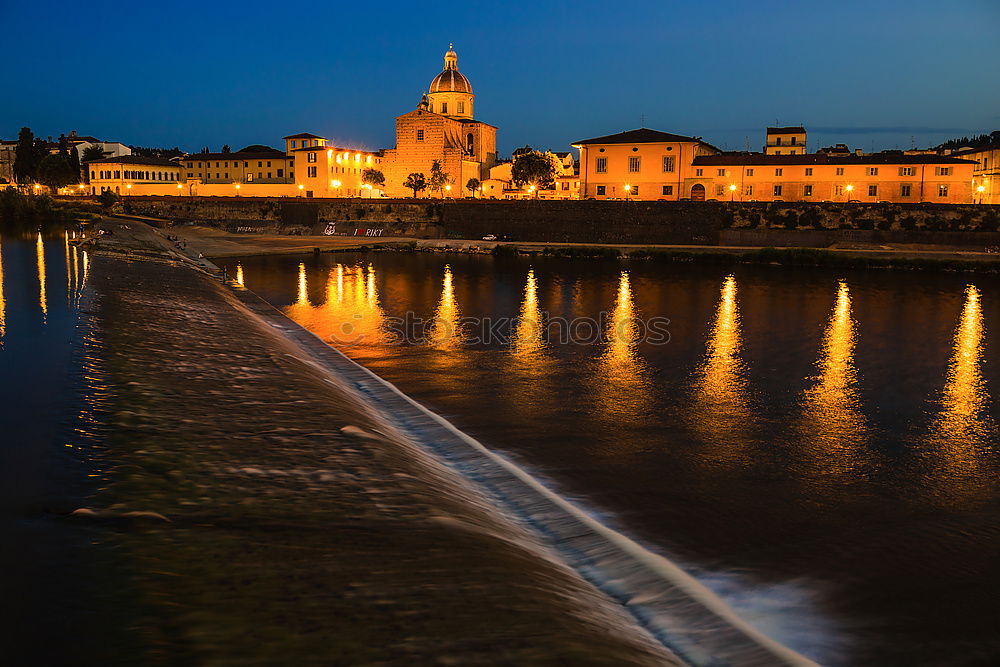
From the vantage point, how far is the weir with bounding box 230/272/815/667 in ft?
20.6

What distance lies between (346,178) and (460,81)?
60.5 ft

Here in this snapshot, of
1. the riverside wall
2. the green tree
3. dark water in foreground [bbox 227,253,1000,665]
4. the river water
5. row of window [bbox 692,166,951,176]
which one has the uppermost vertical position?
the green tree

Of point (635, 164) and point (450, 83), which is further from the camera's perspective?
point (450, 83)

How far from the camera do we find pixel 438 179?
85188 millimetres

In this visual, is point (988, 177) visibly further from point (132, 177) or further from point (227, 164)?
point (132, 177)

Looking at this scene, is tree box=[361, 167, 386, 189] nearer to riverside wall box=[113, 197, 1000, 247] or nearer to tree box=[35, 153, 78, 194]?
riverside wall box=[113, 197, 1000, 247]

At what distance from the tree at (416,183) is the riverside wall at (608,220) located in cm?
1554

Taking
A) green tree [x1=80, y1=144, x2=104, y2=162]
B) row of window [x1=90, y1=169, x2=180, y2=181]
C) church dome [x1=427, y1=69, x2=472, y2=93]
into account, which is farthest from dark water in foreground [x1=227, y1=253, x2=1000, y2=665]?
green tree [x1=80, y1=144, x2=104, y2=162]

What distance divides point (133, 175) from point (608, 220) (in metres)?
67.1

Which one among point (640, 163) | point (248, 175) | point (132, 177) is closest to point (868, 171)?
point (640, 163)

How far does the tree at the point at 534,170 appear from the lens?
8164 cm

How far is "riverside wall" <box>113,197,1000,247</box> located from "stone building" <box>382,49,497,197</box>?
1813cm

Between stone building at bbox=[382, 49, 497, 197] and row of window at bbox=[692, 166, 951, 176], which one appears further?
stone building at bbox=[382, 49, 497, 197]

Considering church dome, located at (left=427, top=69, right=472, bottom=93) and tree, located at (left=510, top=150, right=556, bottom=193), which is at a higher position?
church dome, located at (left=427, top=69, right=472, bottom=93)
